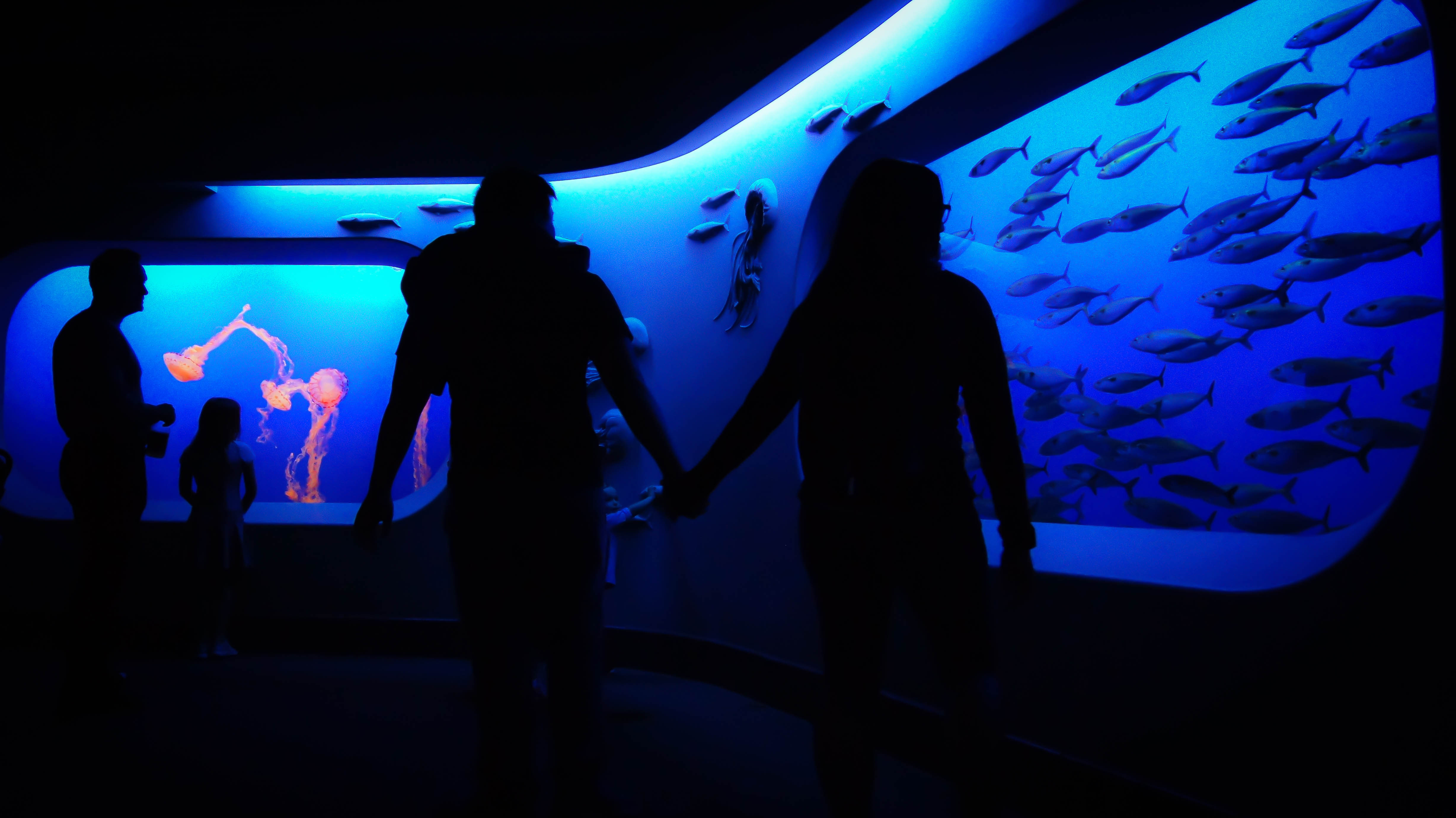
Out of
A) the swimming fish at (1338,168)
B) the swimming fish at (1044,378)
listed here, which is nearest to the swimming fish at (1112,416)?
the swimming fish at (1044,378)

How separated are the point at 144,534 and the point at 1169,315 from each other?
8020mm

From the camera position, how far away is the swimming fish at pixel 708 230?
450cm

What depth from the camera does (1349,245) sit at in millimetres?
2773

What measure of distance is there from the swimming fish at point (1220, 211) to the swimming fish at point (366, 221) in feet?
17.5

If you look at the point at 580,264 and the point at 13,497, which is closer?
the point at 580,264

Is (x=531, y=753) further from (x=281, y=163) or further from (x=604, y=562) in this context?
(x=281, y=163)

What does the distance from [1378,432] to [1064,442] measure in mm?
1603

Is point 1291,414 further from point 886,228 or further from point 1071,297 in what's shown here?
point 886,228

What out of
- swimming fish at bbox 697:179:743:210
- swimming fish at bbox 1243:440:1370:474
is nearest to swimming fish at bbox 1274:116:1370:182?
swimming fish at bbox 1243:440:1370:474

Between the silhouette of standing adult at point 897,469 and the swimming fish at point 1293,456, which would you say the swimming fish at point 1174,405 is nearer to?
the swimming fish at point 1293,456

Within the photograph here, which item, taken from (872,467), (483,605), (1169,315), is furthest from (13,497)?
(1169,315)

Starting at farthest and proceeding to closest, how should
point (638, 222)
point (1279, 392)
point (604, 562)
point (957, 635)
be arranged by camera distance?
1. point (638, 222)
2. point (1279, 392)
3. point (604, 562)
4. point (957, 635)

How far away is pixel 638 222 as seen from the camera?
5102 millimetres

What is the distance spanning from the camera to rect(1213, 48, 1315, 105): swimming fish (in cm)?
312
